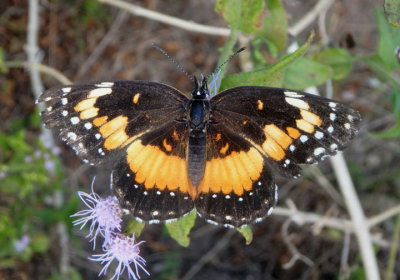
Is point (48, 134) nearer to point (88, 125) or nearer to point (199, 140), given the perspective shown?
point (88, 125)

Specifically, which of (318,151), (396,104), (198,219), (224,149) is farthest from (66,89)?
(198,219)

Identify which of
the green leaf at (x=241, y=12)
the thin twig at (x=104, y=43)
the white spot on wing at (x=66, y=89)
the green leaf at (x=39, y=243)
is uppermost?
the thin twig at (x=104, y=43)

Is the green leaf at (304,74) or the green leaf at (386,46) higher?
the green leaf at (386,46)

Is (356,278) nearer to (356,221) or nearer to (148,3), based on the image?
(356,221)

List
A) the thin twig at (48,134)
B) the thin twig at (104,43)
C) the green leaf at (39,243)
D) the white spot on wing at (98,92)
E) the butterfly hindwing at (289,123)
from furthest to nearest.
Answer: the thin twig at (104,43) < the thin twig at (48,134) < the green leaf at (39,243) < the white spot on wing at (98,92) < the butterfly hindwing at (289,123)

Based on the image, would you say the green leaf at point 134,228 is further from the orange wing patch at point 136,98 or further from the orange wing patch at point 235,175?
the orange wing patch at point 136,98

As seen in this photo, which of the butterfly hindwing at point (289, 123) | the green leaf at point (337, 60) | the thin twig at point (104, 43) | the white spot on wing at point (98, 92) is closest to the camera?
the butterfly hindwing at point (289, 123)

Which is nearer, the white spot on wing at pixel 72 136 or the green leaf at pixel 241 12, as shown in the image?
the white spot on wing at pixel 72 136

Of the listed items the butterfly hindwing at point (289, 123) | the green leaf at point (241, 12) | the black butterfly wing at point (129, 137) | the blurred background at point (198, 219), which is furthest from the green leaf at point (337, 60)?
the black butterfly wing at point (129, 137)
